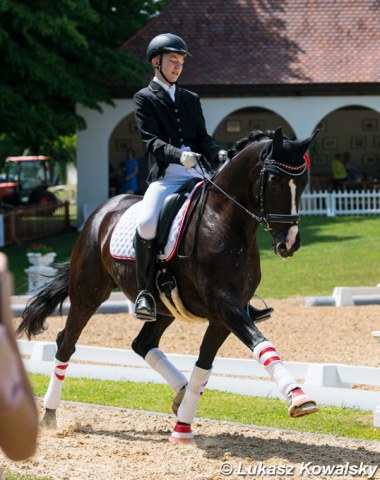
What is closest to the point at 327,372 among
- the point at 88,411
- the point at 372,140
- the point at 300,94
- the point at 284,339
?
the point at 88,411

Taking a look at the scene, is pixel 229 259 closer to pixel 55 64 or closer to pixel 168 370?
pixel 168 370

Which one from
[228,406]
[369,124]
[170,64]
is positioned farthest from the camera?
[369,124]

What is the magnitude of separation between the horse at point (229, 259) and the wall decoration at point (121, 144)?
27384 mm

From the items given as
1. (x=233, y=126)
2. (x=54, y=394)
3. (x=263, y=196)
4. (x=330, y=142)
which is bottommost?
(x=330, y=142)

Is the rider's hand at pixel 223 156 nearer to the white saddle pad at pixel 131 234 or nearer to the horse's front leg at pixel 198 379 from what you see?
the white saddle pad at pixel 131 234

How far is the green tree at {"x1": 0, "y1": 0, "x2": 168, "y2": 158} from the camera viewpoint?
78.6 feet

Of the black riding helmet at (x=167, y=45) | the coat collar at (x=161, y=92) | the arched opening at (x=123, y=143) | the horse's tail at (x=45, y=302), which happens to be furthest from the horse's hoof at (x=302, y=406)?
the arched opening at (x=123, y=143)

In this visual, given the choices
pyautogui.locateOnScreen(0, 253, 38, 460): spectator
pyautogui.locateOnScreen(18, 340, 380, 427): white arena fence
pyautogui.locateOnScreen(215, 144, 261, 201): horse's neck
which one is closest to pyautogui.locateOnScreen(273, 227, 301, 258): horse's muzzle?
pyautogui.locateOnScreen(215, 144, 261, 201): horse's neck

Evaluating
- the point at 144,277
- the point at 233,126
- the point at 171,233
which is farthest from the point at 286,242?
the point at 233,126

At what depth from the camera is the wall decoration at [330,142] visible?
118 feet

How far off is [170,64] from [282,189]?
5.27ft

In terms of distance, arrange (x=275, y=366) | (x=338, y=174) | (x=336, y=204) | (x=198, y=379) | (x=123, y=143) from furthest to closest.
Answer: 1. (x=123, y=143)
2. (x=338, y=174)
3. (x=336, y=204)
4. (x=198, y=379)
5. (x=275, y=366)

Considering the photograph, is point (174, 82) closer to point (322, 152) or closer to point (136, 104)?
point (136, 104)

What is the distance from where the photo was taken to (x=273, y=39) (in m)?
31.3
